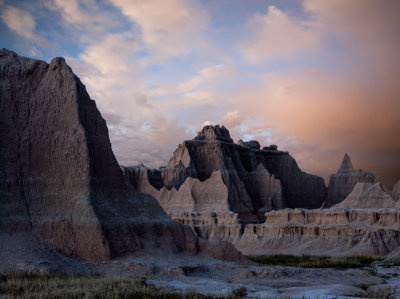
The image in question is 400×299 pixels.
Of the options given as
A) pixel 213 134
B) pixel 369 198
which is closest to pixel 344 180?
pixel 213 134

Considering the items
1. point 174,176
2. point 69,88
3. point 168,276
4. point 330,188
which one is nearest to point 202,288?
point 168,276

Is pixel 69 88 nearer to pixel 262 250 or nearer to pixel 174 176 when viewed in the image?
pixel 262 250

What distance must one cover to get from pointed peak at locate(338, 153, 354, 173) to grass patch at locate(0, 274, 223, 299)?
68096 millimetres

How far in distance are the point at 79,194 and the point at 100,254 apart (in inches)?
120

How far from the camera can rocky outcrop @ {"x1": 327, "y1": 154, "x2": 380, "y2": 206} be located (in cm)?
7775

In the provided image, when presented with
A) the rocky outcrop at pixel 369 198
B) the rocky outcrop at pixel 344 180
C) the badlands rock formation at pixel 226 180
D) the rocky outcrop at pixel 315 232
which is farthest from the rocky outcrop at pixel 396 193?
the badlands rock formation at pixel 226 180

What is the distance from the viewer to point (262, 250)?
173 ft

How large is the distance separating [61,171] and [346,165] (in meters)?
66.0

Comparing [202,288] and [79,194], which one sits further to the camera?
[79,194]

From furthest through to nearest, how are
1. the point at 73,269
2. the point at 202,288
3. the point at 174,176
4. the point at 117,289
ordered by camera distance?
the point at 174,176
the point at 73,269
the point at 202,288
the point at 117,289

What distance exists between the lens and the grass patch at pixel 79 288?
48.3 feet

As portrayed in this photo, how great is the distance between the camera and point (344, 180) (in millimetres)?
80000

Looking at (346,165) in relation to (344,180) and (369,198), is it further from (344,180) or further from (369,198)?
(369,198)

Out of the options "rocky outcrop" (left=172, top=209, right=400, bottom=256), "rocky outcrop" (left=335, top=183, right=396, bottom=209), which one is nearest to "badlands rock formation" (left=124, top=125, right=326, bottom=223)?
"rocky outcrop" (left=172, top=209, right=400, bottom=256)
